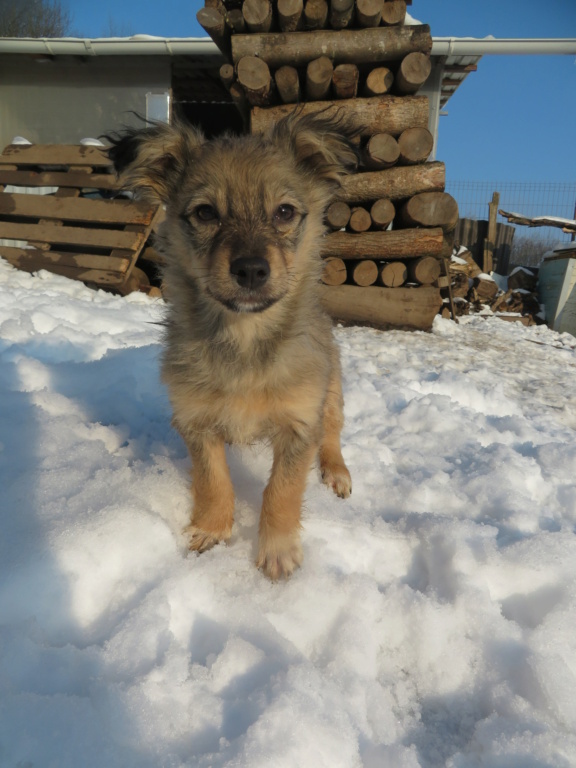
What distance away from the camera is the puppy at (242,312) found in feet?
6.52

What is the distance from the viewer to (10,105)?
10734 mm

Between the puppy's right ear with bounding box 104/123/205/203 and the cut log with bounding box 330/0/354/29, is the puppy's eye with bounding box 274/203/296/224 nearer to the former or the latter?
the puppy's right ear with bounding box 104/123/205/203

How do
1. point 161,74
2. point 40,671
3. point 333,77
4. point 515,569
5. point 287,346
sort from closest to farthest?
point 40,671 → point 515,569 → point 287,346 → point 333,77 → point 161,74

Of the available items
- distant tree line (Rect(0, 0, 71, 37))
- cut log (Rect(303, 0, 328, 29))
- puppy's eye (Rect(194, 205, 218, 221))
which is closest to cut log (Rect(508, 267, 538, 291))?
cut log (Rect(303, 0, 328, 29))

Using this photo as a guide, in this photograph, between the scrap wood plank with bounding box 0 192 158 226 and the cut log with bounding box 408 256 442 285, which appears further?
the scrap wood plank with bounding box 0 192 158 226

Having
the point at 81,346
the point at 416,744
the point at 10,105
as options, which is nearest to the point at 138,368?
the point at 81,346

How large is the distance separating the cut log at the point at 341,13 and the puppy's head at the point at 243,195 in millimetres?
4276

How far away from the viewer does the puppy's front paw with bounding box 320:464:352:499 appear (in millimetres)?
2535

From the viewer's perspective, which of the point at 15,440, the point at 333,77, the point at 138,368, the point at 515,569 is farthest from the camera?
the point at 333,77

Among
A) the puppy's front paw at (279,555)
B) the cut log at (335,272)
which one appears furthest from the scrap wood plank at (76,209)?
the puppy's front paw at (279,555)

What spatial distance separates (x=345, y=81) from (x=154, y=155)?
14.9ft

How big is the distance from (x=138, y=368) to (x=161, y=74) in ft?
29.9

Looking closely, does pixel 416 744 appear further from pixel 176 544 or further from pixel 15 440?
pixel 15 440

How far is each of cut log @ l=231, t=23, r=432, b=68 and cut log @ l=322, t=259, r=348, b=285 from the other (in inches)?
92.5
